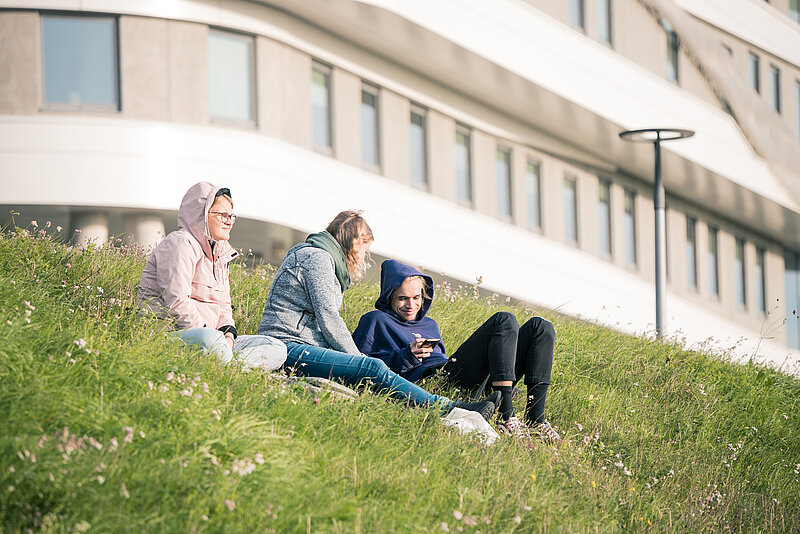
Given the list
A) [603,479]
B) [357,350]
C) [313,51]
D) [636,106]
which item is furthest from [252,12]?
[603,479]

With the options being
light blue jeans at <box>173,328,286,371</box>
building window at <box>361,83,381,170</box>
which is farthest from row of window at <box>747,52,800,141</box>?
light blue jeans at <box>173,328,286,371</box>

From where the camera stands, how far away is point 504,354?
7117 mm

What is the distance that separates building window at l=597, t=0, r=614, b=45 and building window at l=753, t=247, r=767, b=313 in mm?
11102

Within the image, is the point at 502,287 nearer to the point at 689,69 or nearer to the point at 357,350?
the point at 689,69

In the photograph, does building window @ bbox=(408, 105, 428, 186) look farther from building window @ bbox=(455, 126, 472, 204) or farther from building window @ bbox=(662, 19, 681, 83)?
building window @ bbox=(662, 19, 681, 83)

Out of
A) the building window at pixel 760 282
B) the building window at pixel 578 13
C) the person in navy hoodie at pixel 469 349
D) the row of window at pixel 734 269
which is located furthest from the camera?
the building window at pixel 760 282

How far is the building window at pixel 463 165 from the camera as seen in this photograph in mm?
22969

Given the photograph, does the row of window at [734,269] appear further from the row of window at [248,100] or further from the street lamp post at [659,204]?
the street lamp post at [659,204]

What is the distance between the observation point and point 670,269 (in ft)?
94.4

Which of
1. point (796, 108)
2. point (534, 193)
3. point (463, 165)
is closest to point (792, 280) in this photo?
point (796, 108)

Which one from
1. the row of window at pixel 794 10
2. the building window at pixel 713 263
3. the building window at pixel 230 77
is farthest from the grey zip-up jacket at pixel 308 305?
the row of window at pixel 794 10

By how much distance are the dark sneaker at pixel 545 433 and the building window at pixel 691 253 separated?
2347cm

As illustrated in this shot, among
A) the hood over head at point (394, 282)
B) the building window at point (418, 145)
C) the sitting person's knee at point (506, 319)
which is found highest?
the building window at point (418, 145)

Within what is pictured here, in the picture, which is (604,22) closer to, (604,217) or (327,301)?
(604,217)
